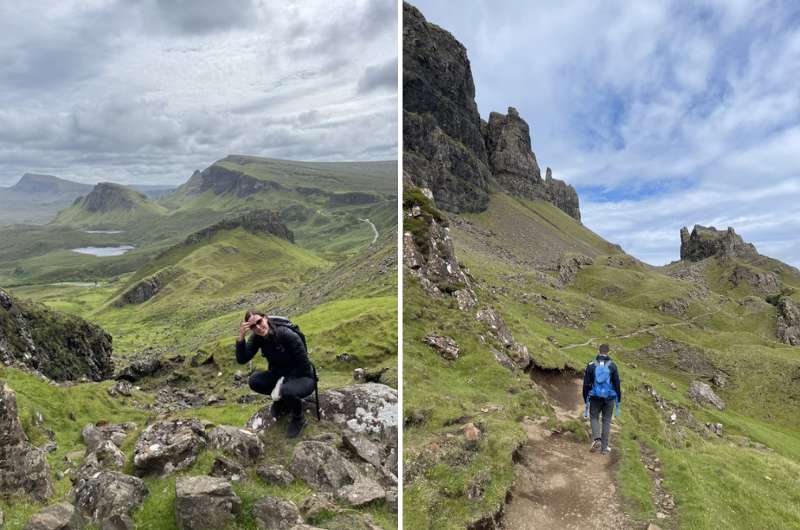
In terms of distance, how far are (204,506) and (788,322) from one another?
177432 mm

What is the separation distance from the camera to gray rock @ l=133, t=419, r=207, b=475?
7711 mm

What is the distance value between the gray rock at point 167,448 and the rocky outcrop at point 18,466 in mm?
1429

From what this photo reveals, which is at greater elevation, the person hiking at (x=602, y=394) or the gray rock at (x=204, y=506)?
the gray rock at (x=204, y=506)

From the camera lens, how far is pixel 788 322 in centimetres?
13788

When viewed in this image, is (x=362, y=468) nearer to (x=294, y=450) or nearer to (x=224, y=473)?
(x=294, y=450)

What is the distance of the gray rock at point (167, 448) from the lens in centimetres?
771

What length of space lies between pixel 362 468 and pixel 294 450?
1.24 m

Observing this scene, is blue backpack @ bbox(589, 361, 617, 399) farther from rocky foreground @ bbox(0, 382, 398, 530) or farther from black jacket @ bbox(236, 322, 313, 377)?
black jacket @ bbox(236, 322, 313, 377)

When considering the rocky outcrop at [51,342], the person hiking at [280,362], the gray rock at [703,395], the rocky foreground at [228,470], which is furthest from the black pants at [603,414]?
the gray rock at [703,395]

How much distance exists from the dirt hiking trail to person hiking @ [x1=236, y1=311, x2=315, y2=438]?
6.62 meters

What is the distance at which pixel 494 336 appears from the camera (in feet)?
94.3

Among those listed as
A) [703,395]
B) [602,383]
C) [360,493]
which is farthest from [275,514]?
[703,395]

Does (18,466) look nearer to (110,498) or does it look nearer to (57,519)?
(110,498)

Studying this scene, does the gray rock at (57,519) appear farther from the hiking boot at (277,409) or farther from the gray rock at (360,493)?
the hiking boot at (277,409)
